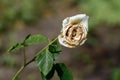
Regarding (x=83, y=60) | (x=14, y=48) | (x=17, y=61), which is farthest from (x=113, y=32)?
(x=14, y=48)

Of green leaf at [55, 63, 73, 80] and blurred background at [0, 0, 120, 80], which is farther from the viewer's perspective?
blurred background at [0, 0, 120, 80]

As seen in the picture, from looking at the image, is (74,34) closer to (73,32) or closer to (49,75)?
(73,32)

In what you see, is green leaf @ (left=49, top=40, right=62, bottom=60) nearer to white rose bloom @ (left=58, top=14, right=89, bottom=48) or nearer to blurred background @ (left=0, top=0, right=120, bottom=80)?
white rose bloom @ (left=58, top=14, right=89, bottom=48)

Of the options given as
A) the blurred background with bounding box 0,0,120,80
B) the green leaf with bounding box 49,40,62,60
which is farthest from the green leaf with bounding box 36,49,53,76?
the blurred background with bounding box 0,0,120,80

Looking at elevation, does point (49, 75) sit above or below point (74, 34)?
below

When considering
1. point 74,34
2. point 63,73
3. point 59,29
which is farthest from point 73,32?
point 59,29

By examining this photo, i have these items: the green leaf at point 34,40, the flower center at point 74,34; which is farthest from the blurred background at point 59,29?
the flower center at point 74,34
